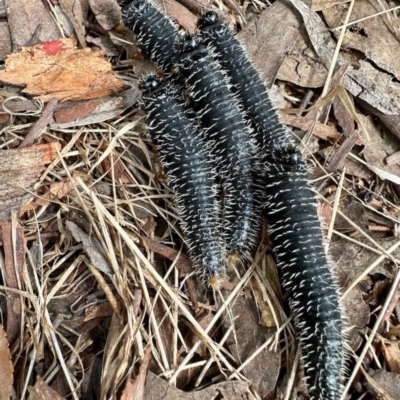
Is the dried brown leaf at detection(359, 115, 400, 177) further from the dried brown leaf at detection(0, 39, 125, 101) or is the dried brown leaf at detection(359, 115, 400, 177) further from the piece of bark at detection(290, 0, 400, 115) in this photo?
the dried brown leaf at detection(0, 39, 125, 101)

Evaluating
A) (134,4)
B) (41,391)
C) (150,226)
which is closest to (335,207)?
(150,226)

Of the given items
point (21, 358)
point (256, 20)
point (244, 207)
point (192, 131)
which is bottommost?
point (21, 358)

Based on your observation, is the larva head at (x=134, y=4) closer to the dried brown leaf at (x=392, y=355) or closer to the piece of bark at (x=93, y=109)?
the piece of bark at (x=93, y=109)

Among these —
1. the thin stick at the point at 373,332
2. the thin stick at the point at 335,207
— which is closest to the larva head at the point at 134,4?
the thin stick at the point at 335,207

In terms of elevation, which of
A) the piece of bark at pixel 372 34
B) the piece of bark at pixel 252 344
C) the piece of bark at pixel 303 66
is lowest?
the piece of bark at pixel 252 344

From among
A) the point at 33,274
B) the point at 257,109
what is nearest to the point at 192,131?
the point at 257,109

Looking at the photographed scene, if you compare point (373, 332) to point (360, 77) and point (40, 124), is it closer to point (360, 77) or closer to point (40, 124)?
point (360, 77)

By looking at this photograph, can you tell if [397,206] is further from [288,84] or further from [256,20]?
[256,20]
